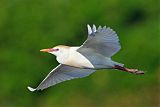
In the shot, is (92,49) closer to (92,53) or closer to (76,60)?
(92,53)

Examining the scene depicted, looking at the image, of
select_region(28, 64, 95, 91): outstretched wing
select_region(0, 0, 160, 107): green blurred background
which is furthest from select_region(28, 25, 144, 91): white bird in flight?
select_region(0, 0, 160, 107): green blurred background

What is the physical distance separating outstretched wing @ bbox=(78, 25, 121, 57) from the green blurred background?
447 centimetres

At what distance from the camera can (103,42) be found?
6289mm

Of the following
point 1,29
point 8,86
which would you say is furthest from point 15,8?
point 8,86

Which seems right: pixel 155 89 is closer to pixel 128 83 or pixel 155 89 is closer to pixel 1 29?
pixel 128 83

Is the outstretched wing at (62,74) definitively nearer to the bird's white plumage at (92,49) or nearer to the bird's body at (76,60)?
the bird's white plumage at (92,49)

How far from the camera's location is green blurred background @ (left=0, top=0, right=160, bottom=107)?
11320mm

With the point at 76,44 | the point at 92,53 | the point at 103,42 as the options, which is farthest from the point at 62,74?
the point at 76,44

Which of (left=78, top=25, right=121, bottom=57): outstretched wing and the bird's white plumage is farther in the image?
the bird's white plumage

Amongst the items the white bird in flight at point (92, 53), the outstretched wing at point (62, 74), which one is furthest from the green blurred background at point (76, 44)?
the white bird in flight at point (92, 53)

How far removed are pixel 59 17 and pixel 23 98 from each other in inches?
60.9

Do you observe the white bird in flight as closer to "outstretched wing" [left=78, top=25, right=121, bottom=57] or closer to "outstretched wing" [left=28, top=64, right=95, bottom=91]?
"outstretched wing" [left=78, top=25, right=121, bottom=57]

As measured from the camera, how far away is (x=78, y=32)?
12289 mm

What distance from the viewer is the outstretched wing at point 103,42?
6.11 meters
